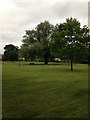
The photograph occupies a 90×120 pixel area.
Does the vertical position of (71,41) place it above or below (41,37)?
below

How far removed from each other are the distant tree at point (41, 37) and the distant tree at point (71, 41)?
29.3 meters

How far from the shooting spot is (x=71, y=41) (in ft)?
123

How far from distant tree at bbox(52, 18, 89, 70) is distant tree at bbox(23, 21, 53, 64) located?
2926cm

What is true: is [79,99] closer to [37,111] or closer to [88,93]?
[88,93]

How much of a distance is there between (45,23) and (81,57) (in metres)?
39.3

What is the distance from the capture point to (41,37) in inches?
2884

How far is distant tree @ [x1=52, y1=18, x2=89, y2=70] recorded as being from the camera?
118 ft

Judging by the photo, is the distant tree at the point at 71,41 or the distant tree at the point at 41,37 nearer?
the distant tree at the point at 71,41

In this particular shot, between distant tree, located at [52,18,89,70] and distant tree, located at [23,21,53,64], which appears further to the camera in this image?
distant tree, located at [23,21,53,64]

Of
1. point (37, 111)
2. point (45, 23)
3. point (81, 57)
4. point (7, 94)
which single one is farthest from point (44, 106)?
point (45, 23)

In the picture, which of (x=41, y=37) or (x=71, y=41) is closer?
(x=71, y=41)

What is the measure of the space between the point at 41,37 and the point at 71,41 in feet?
119

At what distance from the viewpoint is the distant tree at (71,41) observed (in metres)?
36.1

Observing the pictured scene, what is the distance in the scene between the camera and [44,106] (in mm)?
10172
